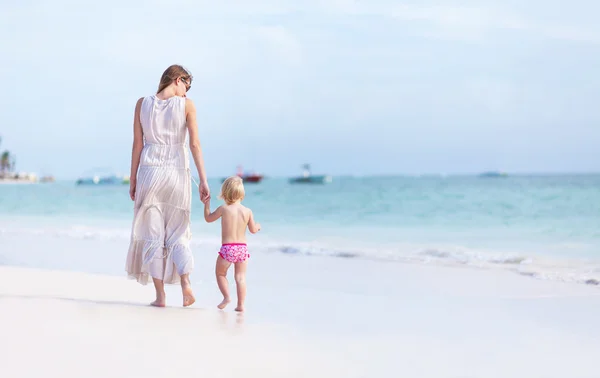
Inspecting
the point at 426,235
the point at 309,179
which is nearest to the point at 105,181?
the point at 309,179

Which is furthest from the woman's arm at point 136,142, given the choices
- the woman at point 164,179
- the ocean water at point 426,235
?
the ocean water at point 426,235

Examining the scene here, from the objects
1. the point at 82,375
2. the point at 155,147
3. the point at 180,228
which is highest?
the point at 155,147

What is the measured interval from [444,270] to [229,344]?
509cm

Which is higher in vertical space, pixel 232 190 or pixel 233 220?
pixel 232 190

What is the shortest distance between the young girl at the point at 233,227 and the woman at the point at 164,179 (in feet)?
0.55

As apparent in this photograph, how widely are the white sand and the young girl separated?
0.90ft

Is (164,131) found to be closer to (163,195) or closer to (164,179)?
(164,179)

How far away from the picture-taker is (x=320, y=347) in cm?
388

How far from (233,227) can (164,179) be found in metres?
0.58

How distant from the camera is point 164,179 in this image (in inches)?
184

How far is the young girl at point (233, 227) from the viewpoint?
471cm

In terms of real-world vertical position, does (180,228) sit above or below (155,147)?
below

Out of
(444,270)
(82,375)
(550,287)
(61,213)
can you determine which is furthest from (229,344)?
(61,213)

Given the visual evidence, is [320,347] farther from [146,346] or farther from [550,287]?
[550,287]
